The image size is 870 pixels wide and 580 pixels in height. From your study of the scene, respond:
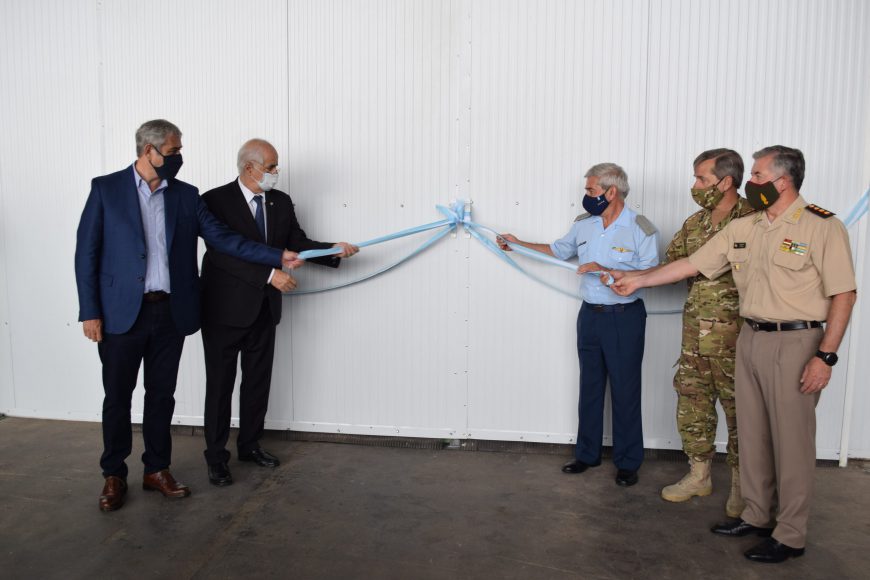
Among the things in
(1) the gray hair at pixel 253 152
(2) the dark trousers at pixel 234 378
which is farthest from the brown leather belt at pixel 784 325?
(1) the gray hair at pixel 253 152

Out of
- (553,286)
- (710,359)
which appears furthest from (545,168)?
→ (710,359)

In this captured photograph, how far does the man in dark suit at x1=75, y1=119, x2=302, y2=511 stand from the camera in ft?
9.84

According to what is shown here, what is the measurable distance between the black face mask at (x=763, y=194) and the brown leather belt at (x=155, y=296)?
2.64 metres

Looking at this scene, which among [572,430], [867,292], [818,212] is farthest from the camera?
[572,430]

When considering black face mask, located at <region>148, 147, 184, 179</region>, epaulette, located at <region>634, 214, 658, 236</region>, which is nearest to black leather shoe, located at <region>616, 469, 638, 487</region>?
epaulette, located at <region>634, 214, 658, 236</region>

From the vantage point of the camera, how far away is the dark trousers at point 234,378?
341 centimetres

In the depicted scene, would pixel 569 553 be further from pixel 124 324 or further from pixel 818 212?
pixel 124 324

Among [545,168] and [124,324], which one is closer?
[124,324]

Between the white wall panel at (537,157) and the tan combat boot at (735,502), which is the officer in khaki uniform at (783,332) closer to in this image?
the tan combat boot at (735,502)

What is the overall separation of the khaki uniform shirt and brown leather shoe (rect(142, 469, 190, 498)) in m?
2.71

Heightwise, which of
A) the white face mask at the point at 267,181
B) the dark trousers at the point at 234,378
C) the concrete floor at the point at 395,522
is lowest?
the concrete floor at the point at 395,522

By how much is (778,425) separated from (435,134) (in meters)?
2.30

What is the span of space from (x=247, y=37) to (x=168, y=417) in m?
2.24

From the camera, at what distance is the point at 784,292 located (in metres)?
2.57
